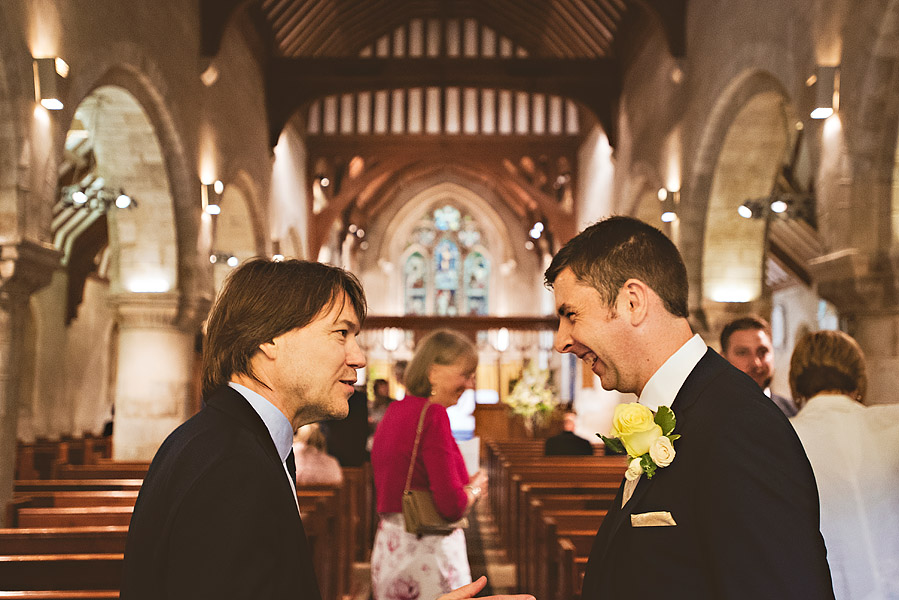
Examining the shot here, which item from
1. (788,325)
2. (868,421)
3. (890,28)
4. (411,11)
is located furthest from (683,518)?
(411,11)

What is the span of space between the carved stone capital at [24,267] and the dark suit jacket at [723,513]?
426 centimetres

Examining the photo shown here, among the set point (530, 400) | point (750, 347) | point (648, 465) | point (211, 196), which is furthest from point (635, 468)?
point (530, 400)

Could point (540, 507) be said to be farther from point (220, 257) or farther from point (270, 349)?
point (220, 257)

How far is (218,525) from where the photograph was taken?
3.31 ft

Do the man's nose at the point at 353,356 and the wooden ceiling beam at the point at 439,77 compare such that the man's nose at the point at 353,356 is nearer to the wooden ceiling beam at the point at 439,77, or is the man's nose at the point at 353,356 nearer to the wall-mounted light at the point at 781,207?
the wall-mounted light at the point at 781,207

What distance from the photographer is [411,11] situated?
45.0 ft

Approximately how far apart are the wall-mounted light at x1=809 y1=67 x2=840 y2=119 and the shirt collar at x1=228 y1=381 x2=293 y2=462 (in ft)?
14.9

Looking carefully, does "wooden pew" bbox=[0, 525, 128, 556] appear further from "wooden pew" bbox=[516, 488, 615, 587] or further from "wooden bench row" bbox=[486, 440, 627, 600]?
"wooden pew" bbox=[516, 488, 615, 587]

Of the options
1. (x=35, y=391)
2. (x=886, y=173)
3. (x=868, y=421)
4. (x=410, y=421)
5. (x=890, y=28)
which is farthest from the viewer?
(x=35, y=391)

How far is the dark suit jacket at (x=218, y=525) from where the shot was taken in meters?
1.00

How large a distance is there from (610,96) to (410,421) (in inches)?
367

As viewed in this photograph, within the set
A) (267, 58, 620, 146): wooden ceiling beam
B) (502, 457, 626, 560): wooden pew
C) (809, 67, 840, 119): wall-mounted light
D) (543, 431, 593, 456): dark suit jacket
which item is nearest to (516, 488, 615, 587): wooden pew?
(502, 457, 626, 560): wooden pew

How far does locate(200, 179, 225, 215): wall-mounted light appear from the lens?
26.5ft

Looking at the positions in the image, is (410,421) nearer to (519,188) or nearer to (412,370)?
(412,370)
